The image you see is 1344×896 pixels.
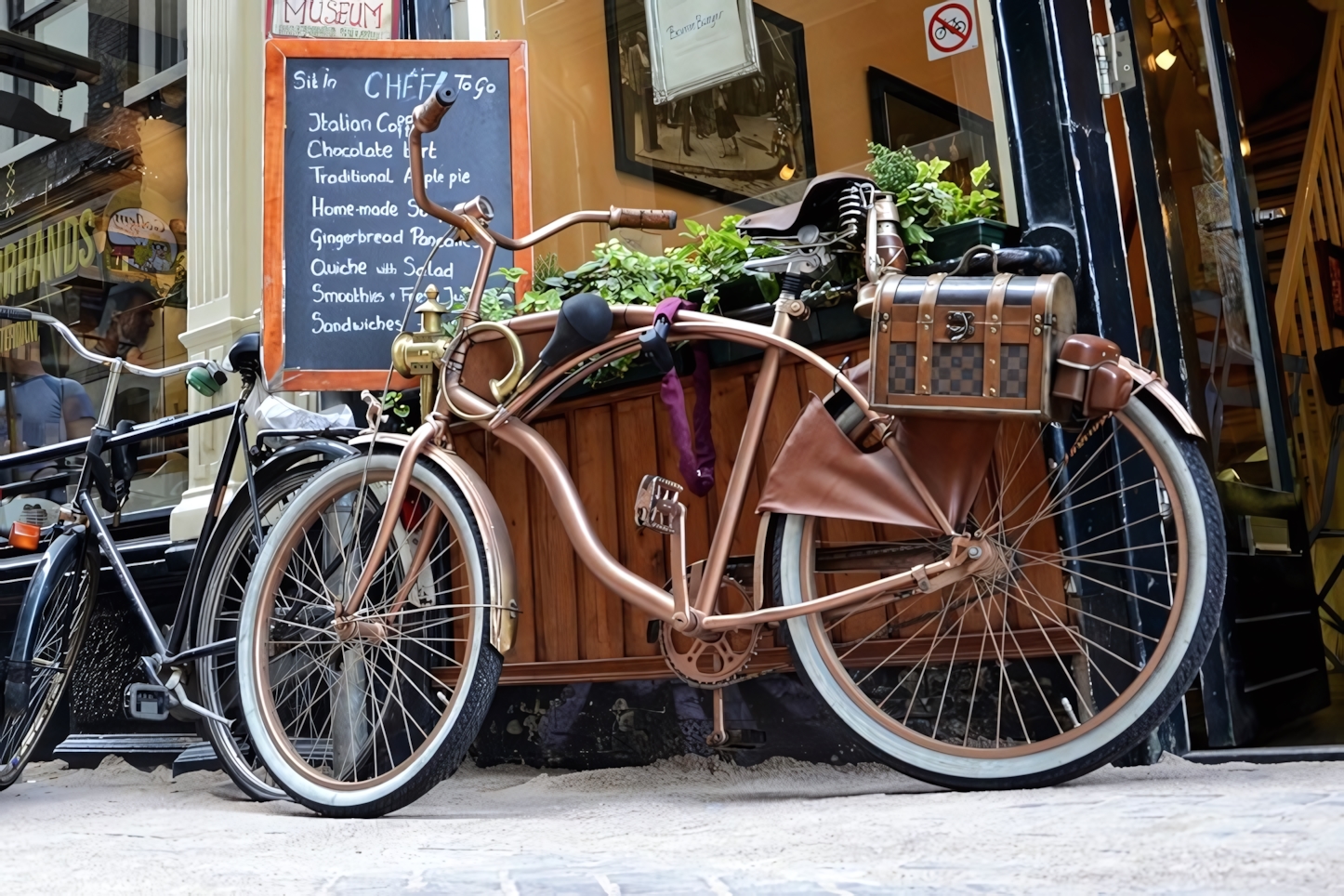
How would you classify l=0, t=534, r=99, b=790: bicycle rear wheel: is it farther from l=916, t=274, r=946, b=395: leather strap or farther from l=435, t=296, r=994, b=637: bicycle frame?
l=916, t=274, r=946, b=395: leather strap

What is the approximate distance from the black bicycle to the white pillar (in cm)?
74

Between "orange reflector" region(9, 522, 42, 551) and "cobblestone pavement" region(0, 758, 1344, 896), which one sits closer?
"cobblestone pavement" region(0, 758, 1344, 896)

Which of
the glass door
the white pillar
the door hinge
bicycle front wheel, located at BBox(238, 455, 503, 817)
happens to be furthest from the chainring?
the white pillar

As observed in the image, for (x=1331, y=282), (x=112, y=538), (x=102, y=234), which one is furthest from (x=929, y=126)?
A: (x=102, y=234)

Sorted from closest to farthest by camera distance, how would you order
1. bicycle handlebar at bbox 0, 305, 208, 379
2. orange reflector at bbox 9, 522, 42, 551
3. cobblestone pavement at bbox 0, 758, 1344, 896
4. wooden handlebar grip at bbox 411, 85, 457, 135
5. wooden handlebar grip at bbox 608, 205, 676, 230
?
1. cobblestone pavement at bbox 0, 758, 1344, 896
2. wooden handlebar grip at bbox 411, 85, 457, 135
3. wooden handlebar grip at bbox 608, 205, 676, 230
4. bicycle handlebar at bbox 0, 305, 208, 379
5. orange reflector at bbox 9, 522, 42, 551

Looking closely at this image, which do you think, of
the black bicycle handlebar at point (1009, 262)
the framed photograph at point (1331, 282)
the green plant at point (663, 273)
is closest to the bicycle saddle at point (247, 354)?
the green plant at point (663, 273)

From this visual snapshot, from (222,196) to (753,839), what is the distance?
3.47m

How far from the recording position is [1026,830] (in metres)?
1.58

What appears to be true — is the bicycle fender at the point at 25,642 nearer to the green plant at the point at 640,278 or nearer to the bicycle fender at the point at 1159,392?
the green plant at the point at 640,278

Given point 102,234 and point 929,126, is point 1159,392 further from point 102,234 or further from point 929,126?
point 102,234

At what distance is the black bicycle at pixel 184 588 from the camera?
3.05 m

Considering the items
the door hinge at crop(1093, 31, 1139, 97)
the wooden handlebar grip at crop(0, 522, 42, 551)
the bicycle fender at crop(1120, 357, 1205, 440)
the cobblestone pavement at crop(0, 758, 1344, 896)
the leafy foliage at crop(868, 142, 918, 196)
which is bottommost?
the cobblestone pavement at crop(0, 758, 1344, 896)

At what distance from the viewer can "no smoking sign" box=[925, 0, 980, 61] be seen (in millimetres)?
2939

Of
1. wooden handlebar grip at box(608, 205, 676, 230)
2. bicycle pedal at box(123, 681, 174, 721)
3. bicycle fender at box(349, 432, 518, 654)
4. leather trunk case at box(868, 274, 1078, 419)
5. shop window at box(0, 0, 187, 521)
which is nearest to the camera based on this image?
leather trunk case at box(868, 274, 1078, 419)
